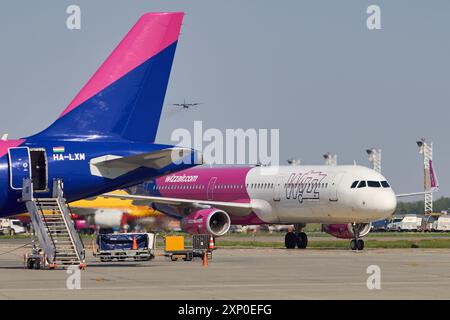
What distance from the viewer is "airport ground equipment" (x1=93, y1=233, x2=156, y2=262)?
43.2 metres

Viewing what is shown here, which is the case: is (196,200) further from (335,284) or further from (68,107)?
(335,284)

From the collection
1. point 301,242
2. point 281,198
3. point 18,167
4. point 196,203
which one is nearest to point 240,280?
point 18,167

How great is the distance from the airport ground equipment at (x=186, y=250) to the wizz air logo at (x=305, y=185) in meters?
13.0

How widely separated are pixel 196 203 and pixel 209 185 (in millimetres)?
5032

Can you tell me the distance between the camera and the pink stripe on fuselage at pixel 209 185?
63.0 metres

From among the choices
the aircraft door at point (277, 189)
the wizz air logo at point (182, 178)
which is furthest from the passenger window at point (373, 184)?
the wizz air logo at point (182, 178)

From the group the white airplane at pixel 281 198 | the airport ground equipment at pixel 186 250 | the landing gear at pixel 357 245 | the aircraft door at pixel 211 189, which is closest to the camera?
the airport ground equipment at pixel 186 250

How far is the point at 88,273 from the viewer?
113 ft

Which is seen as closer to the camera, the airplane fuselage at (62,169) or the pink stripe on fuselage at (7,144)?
the airplane fuselage at (62,169)

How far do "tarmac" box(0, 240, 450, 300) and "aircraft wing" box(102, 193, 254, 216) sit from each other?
16.6m

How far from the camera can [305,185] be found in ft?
192

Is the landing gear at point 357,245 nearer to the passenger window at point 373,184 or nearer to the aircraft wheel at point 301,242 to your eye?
the passenger window at point 373,184

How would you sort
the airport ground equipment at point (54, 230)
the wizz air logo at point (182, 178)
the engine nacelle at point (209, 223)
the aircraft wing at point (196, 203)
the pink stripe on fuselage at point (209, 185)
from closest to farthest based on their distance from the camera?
the airport ground equipment at point (54, 230) → the engine nacelle at point (209, 223) → the aircraft wing at point (196, 203) → the pink stripe on fuselage at point (209, 185) → the wizz air logo at point (182, 178)
